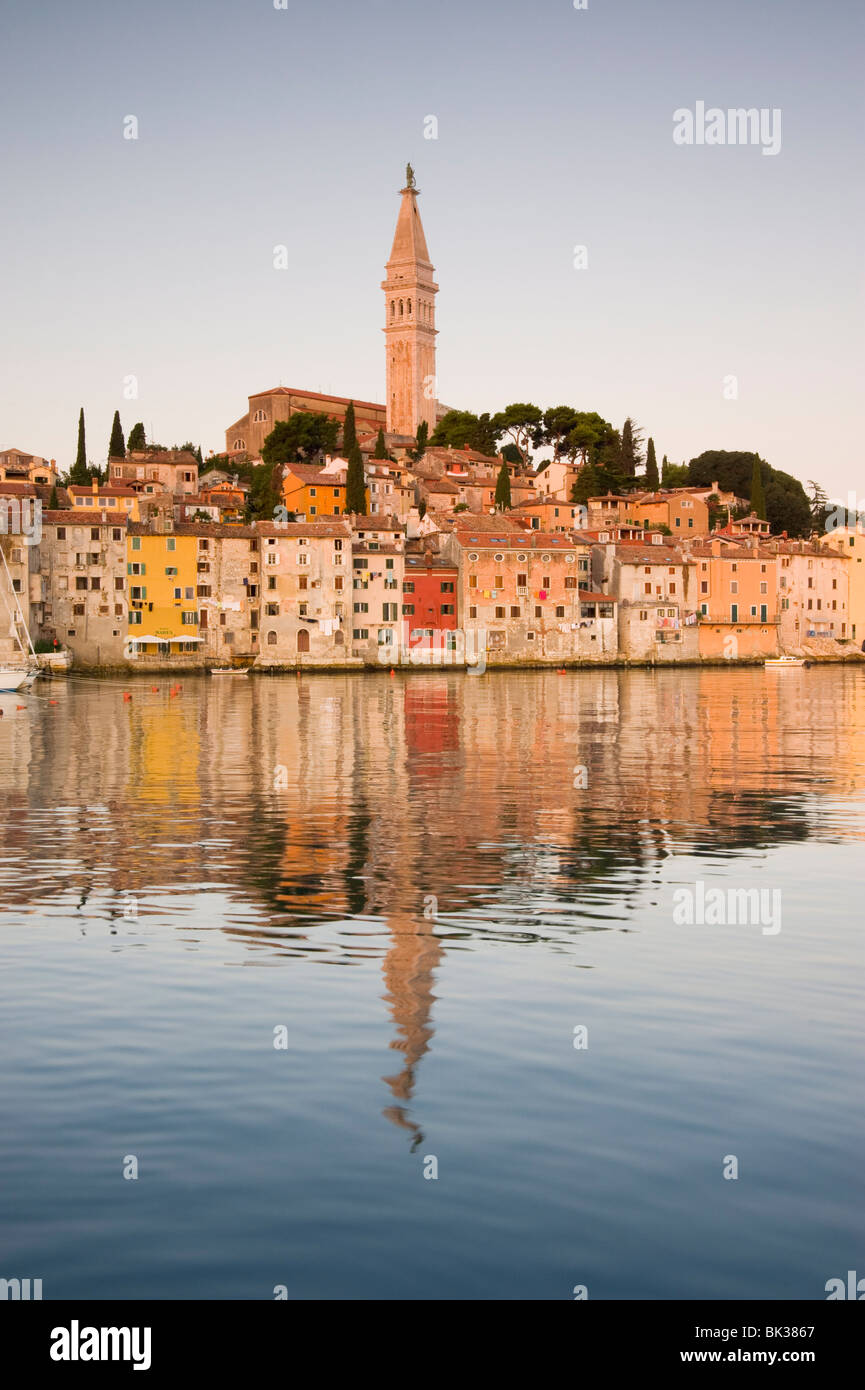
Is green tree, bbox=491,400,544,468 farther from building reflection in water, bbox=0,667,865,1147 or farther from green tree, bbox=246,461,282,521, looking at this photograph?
building reflection in water, bbox=0,667,865,1147

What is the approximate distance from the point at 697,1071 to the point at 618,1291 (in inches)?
104

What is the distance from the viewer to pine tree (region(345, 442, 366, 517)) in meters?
90.4

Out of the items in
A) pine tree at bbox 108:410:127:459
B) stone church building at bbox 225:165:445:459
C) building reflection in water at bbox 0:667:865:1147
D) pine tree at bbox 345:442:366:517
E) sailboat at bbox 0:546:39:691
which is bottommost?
building reflection in water at bbox 0:667:865:1147

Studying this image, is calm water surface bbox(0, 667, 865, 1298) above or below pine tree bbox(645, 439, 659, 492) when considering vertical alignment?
below

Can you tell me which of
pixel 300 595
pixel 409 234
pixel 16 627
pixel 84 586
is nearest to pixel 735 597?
pixel 300 595

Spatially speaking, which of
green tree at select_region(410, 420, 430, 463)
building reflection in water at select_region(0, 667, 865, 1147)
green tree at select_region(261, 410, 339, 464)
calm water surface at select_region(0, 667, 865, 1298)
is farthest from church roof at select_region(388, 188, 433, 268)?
calm water surface at select_region(0, 667, 865, 1298)

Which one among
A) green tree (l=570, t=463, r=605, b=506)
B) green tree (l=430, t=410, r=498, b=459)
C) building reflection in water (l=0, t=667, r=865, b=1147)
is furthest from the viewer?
green tree (l=430, t=410, r=498, b=459)

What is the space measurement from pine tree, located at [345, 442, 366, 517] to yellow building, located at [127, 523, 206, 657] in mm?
13270

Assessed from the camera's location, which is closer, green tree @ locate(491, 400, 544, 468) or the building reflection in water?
the building reflection in water

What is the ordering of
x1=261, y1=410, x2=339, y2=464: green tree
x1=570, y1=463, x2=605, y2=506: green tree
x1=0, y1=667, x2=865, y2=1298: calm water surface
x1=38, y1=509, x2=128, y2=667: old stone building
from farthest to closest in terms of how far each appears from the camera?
1. x1=261, y1=410, x2=339, y2=464: green tree
2. x1=570, y1=463, x2=605, y2=506: green tree
3. x1=38, y1=509, x2=128, y2=667: old stone building
4. x1=0, y1=667, x2=865, y2=1298: calm water surface

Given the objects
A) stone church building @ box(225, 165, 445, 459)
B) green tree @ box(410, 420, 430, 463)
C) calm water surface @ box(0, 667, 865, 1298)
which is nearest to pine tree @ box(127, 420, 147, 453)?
green tree @ box(410, 420, 430, 463)

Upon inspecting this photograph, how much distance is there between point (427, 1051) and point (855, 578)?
107 metres

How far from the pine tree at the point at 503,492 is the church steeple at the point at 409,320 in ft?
172

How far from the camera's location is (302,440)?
11262 cm
